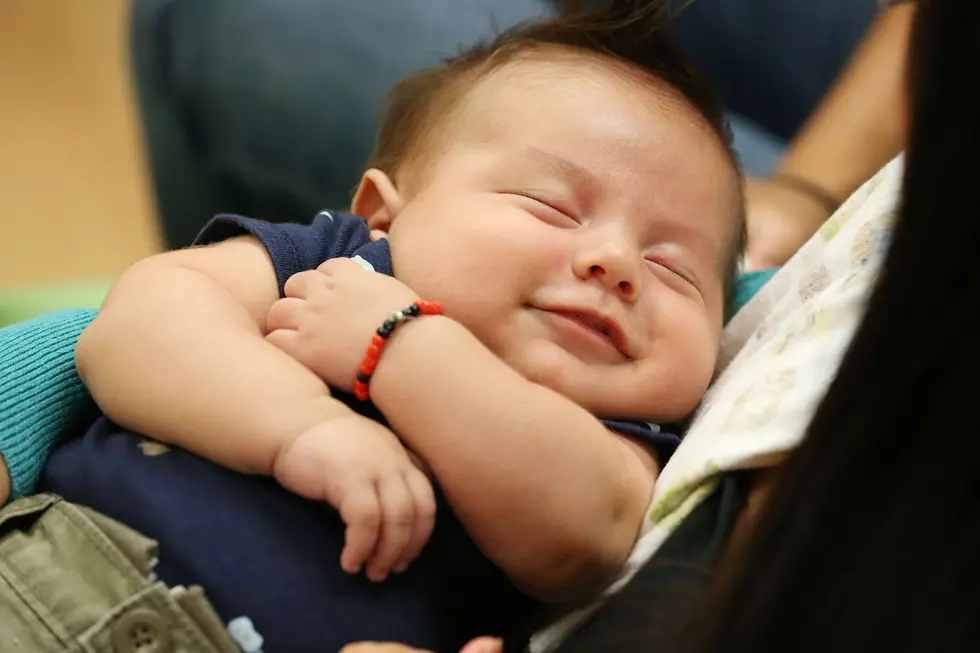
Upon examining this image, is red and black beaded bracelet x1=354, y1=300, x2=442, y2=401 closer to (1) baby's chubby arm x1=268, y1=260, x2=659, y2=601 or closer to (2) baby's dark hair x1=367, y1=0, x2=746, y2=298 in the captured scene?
(1) baby's chubby arm x1=268, y1=260, x2=659, y2=601

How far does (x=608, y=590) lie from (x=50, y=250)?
2.17 meters

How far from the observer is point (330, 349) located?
66 centimetres

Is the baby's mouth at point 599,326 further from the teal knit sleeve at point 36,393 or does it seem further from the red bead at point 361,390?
the teal knit sleeve at point 36,393

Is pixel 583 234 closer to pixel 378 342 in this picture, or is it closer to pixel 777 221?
pixel 378 342

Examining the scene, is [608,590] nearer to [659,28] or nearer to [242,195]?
[659,28]

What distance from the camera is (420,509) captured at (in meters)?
0.59

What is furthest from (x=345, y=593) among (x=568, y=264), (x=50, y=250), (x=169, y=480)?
(x=50, y=250)

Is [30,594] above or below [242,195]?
above

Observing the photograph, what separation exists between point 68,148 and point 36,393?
2.13 m

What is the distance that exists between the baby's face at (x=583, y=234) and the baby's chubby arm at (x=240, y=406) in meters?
0.15

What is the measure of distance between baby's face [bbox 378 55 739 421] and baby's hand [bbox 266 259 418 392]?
0.23 ft

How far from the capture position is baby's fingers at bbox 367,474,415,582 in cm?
58

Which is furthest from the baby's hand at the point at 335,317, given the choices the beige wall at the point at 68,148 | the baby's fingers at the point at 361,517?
the beige wall at the point at 68,148

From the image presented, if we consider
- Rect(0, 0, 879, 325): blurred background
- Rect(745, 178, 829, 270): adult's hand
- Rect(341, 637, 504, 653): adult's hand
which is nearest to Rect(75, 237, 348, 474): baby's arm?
Rect(341, 637, 504, 653): adult's hand
